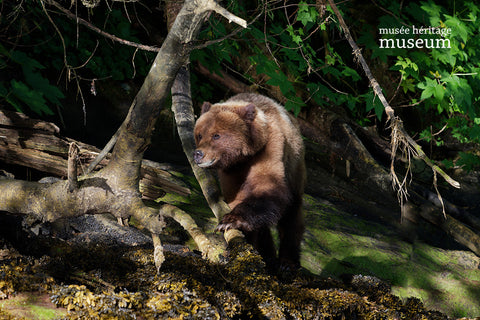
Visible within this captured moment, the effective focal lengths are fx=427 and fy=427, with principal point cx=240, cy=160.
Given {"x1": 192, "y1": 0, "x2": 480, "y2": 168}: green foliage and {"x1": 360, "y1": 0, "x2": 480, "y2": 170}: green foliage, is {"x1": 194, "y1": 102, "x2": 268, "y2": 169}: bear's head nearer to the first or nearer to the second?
{"x1": 192, "y1": 0, "x2": 480, "y2": 168}: green foliage

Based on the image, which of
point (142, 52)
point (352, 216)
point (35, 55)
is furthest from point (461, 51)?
point (35, 55)

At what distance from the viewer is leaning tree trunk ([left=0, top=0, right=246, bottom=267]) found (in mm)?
A: 2449

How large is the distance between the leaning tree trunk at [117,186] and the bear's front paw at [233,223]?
25.9 inches

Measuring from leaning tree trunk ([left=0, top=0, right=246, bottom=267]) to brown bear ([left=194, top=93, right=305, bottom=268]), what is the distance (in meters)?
0.98

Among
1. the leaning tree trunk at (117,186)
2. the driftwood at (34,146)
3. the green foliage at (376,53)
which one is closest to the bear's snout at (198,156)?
the driftwood at (34,146)

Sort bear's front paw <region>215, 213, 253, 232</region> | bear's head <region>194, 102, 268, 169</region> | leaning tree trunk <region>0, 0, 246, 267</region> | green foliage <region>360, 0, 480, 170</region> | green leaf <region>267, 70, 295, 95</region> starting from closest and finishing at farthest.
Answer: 1. leaning tree trunk <region>0, 0, 246, 267</region>
2. bear's front paw <region>215, 213, 253, 232</region>
3. bear's head <region>194, 102, 268, 169</region>
4. green leaf <region>267, 70, 295, 95</region>
5. green foliage <region>360, 0, 480, 170</region>

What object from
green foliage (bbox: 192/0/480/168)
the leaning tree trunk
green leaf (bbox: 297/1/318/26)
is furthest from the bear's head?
green leaf (bbox: 297/1/318/26)

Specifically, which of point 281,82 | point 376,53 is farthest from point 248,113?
point 376,53

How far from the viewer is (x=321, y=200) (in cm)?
702

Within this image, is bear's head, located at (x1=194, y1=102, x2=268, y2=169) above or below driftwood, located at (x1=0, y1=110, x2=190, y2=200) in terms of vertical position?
above

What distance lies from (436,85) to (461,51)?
1.06m

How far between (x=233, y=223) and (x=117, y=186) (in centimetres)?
93

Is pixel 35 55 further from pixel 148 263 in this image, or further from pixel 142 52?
pixel 148 263

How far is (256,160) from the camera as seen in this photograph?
13.1 ft
